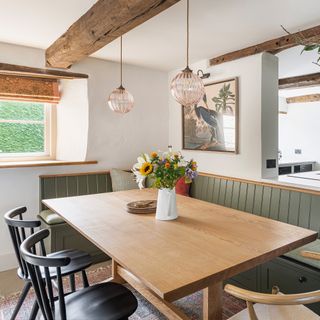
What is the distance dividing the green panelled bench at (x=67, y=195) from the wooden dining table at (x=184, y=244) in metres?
0.68

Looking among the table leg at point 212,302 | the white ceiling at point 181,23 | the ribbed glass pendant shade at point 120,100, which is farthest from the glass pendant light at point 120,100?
the table leg at point 212,302

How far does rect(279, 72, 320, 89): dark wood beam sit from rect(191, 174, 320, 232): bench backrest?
2315mm

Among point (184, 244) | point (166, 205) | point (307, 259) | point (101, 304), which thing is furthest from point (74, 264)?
point (307, 259)

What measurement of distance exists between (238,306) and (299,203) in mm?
981

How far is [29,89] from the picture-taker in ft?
10.7

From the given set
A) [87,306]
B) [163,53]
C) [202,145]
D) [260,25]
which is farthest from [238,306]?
[163,53]

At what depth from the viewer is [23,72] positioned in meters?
3.07

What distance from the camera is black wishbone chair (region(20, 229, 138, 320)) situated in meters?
1.25

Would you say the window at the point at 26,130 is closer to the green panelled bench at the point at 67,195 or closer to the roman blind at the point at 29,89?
the roman blind at the point at 29,89

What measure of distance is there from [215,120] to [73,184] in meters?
1.86

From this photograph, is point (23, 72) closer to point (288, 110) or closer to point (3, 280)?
point (3, 280)

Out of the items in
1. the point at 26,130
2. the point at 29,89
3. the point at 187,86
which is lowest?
the point at 26,130

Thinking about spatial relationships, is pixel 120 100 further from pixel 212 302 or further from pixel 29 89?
pixel 212 302


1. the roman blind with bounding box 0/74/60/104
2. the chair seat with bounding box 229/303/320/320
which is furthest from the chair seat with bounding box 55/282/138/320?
the roman blind with bounding box 0/74/60/104
